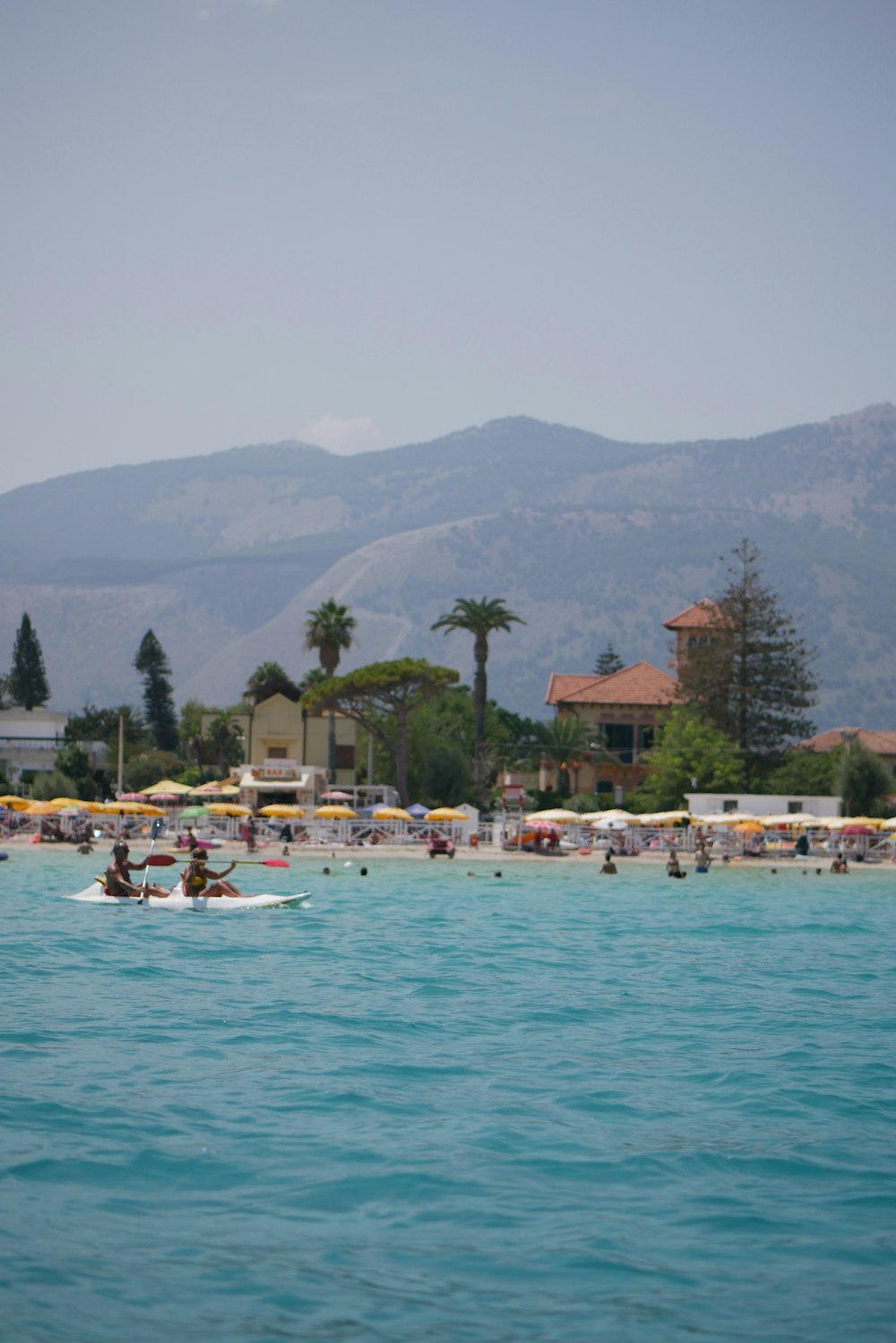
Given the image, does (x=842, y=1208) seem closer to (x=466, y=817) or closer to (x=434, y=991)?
(x=434, y=991)

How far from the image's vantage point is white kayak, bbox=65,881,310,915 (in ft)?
95.8

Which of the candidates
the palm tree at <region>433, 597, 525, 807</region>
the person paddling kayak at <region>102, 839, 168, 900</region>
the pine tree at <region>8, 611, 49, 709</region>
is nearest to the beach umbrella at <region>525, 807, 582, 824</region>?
the palm tree at <region>433, 597, 525, 807</region>

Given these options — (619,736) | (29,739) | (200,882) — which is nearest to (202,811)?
(200,882)

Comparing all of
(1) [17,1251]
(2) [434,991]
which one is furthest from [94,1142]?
(2) [434,991]

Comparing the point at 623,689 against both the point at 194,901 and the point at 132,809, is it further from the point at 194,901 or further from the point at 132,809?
the point at 194,901

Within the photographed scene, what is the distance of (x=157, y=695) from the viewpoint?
133 m

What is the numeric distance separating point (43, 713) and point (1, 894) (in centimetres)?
8235

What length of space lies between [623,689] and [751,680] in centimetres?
1681

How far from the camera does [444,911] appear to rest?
32562 mm

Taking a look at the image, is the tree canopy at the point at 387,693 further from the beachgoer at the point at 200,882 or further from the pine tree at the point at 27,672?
the pine tree at the point at 27,672

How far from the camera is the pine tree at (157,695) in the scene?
131 meters

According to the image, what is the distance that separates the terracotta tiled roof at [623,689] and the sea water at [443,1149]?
72.7 metres

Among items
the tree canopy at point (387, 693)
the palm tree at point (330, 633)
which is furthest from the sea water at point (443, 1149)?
the palm tree at point (330, 633)

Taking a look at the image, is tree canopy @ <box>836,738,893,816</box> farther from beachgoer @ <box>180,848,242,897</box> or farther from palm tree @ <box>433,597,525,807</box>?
beachgoer @ <box>180,848,242,897</box>
